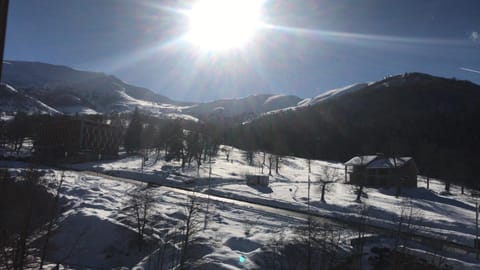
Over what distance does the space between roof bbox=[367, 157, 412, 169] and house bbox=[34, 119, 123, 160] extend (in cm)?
6292

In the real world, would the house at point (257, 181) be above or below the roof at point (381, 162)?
below

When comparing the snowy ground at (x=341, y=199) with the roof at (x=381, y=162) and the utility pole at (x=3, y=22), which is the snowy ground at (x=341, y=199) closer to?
the roof at (x=381, y=162)

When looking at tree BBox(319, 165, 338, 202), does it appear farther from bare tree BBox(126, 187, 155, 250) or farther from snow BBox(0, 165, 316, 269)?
bare tree BBox(126, 187, 155, 250)

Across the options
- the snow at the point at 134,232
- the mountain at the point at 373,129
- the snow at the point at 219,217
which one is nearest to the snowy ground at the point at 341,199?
the snow at the point at 219,217

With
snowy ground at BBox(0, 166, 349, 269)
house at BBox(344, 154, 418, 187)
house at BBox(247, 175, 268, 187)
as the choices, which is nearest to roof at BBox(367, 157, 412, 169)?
house at BBox(344, 154, 418, 187)

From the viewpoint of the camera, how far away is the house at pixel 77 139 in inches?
3530

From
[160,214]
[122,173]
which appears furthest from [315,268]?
[122,173]

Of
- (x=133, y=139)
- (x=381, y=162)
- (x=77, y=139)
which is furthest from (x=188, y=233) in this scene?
(x=133, y=139)

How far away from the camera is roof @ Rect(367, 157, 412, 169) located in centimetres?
7144

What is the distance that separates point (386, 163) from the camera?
241 feet

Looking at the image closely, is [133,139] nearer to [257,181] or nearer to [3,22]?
[257,181]

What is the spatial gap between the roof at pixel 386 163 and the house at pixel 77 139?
62.9 m

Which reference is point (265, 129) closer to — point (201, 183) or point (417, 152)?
point (417, 152)

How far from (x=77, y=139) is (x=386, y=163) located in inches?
2981
